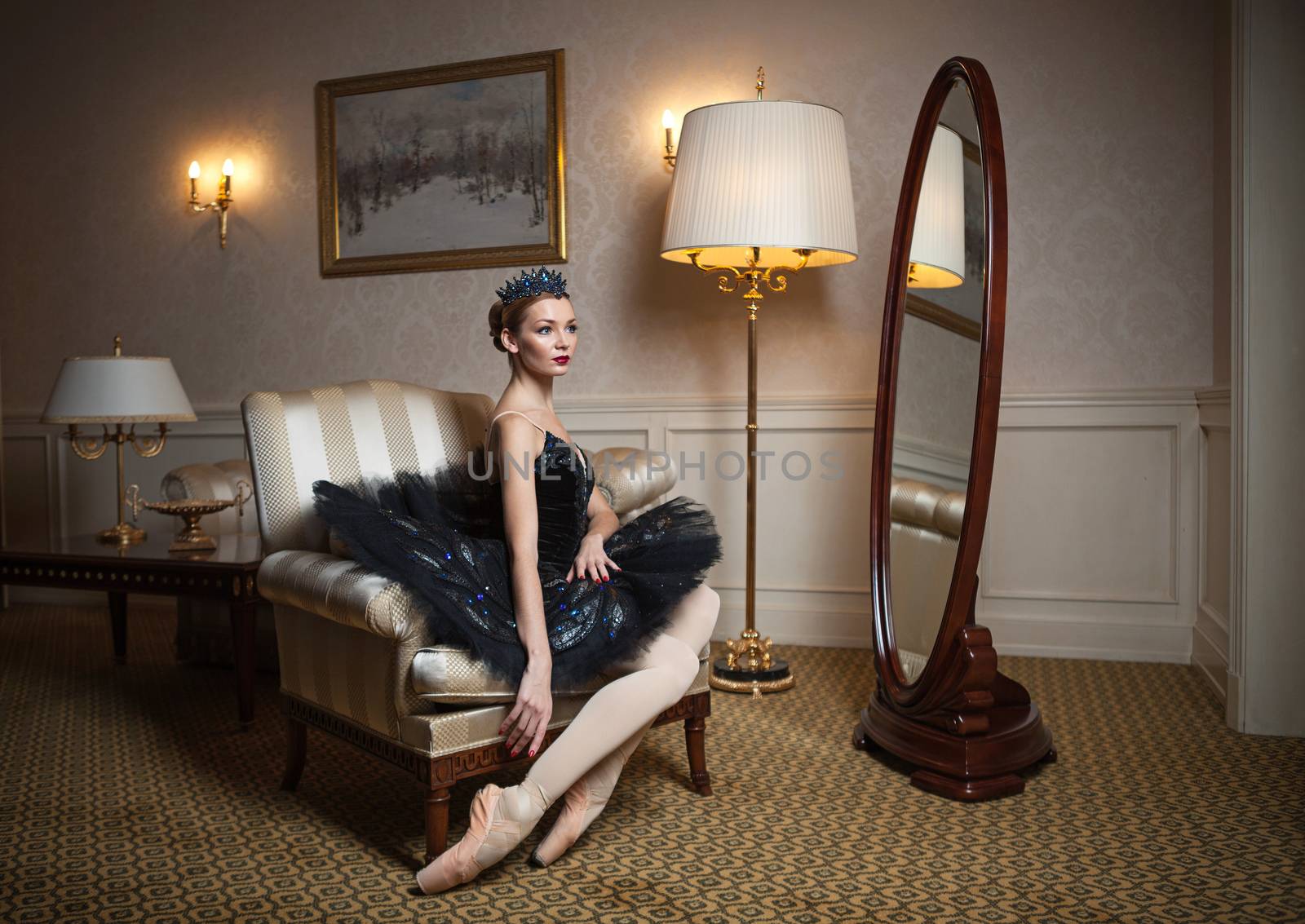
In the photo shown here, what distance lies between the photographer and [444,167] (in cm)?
436

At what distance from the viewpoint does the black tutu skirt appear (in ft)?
6.34

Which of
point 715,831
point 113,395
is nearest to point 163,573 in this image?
point 113,395

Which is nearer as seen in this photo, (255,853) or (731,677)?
(255,853)

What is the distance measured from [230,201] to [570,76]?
5.64 ft

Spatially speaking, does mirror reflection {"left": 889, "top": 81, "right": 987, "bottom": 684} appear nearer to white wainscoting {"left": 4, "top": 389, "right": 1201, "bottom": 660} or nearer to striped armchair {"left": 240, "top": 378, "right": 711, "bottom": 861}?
striped armchair {"left": 240, "top": 378, "right": 711, "bottom": 861}

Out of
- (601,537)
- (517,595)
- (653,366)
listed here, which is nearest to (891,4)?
(653,366)

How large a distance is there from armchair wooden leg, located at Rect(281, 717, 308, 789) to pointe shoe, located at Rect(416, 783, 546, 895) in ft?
2.15

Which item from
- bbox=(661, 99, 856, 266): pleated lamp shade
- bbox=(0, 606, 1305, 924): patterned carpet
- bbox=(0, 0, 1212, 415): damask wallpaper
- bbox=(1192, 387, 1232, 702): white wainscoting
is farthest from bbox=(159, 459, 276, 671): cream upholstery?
bbox=(1192, 387, 1232, 702): white wainscoting

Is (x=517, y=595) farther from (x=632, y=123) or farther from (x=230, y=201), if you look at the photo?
(x=230, y=201)

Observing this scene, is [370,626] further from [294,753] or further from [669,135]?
[669,135]

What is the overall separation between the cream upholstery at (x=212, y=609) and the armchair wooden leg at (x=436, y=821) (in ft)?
5.49

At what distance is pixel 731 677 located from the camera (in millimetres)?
3412

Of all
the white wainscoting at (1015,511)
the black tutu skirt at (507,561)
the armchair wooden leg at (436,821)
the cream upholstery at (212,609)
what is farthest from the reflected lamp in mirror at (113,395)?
the armchair wooden leg at (436,821)

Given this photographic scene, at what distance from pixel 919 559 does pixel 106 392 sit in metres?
2.69
